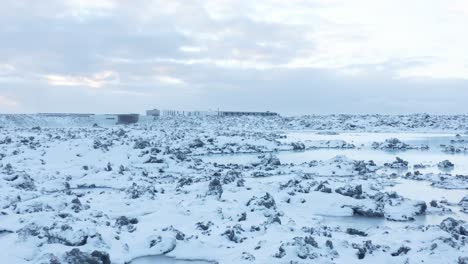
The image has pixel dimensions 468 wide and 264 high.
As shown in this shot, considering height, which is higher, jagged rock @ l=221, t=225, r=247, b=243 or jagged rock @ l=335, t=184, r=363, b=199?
jagged rock @ l=335, t=184, r=363, b=199

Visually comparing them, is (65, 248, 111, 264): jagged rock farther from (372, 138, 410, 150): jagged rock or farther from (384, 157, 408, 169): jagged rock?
(372, 138, 410, 150): jagged rock

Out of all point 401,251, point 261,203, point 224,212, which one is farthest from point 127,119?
point 401,251

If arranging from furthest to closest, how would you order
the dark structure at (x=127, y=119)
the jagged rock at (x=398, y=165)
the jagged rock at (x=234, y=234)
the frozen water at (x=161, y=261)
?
1. the dark structure at (x=127, y=119)
2. the jagged rock at (x=398, y=165)
3. the jagged rock at (x=234, y=234)
4. the frozen water at (x=161, y=261)

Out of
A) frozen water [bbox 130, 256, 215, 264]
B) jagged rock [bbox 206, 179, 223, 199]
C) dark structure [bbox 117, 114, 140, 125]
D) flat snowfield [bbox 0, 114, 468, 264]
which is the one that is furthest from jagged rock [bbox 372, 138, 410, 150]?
dark structure [bbox 117, 114, 140, 125]

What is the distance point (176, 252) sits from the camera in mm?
11430

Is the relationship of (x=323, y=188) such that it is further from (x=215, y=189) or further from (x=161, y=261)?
(x=161, y=261)

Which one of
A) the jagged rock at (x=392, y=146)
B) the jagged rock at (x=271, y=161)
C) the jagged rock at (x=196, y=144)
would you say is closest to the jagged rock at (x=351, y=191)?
the jagged rock at (x=271, y=161)

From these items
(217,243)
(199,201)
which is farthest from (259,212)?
(217,243)

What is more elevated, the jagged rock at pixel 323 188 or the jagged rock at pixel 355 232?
the jagged rock at pixel 323 188

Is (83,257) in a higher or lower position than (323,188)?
lower

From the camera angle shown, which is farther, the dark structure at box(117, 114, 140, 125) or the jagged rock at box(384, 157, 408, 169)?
the dark structure at box(117, 114, 140, 125)

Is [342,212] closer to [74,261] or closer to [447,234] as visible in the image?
[447,234]

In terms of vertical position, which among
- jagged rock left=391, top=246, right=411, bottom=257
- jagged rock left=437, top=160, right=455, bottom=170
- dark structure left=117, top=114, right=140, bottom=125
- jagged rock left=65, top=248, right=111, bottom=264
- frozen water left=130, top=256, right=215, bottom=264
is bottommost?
frozen water left=130, top=256, right=215, bottom=264

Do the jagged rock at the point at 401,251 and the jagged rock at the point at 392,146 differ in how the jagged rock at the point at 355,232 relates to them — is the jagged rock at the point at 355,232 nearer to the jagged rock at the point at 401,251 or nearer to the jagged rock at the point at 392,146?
the jagged rock at the point at 401,251
